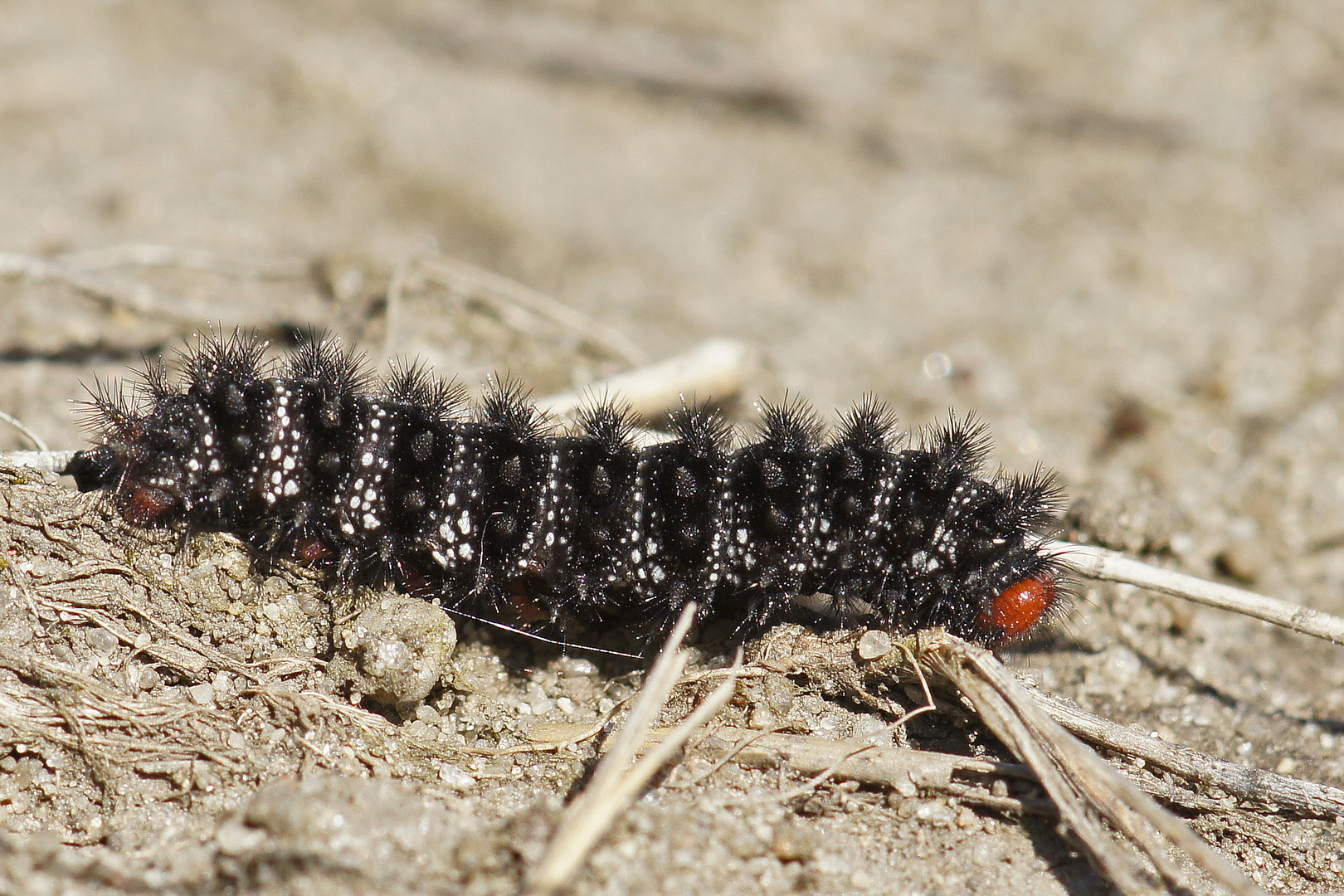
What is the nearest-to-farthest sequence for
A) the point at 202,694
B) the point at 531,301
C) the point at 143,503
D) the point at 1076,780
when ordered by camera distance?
the point at 1076,780, the point at 202,694, the point at 143,503, the point at 531,301

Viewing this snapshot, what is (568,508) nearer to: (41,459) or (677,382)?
(677,382)

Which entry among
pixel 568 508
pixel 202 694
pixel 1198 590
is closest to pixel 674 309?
pixel 568 508

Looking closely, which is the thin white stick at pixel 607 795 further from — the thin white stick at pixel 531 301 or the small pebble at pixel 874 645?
the thin white stick at pixel 531 301

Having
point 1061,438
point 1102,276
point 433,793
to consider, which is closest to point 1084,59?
point 1102,276

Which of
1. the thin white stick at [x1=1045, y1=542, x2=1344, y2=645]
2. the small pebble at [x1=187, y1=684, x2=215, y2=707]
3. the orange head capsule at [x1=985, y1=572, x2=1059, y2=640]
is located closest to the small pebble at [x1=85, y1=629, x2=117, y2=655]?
the small pebble at [x1=187, y1=684, x2=215, y2=707]

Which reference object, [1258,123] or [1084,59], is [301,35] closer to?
[1084,59]

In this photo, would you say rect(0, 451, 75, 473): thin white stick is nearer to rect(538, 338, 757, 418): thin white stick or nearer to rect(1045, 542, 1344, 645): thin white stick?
rect(538, 338, 757, 418): thin white stick

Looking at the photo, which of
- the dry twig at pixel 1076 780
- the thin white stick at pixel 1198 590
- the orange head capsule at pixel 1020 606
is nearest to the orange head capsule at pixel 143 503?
the dry twig at pixel 1076 780
